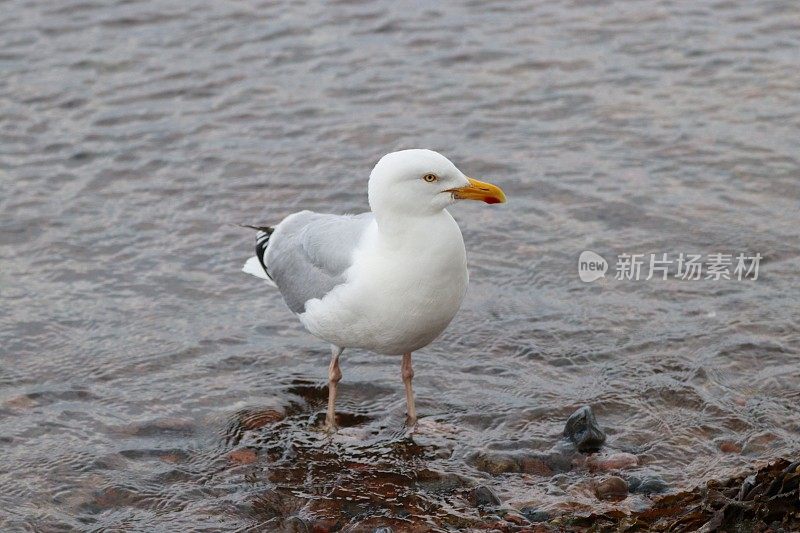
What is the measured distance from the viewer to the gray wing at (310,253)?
7.04 m

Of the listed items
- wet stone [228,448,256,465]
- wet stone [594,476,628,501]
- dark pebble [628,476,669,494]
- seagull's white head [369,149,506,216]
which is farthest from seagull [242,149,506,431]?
dark pebble [628,476,669,494]

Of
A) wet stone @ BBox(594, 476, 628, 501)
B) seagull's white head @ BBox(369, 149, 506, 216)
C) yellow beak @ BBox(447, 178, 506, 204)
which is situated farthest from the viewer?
yellow beak @ BBox(447, 178, 506, 204)

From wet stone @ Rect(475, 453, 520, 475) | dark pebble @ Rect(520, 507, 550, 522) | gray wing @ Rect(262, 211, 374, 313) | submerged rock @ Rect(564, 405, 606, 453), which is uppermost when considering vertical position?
gray wing @ Rect(262, 211, 374, 313)

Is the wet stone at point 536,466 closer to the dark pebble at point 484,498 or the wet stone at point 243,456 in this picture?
the dark pebble at point 484,498

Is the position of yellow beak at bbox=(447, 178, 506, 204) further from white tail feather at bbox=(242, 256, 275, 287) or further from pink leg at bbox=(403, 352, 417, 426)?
white tail feather at bbox=(242, 256, 275, 287)

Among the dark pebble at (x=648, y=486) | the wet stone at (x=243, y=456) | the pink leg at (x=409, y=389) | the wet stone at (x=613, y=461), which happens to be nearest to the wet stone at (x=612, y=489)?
the dark pebble at (x=648, y=486)

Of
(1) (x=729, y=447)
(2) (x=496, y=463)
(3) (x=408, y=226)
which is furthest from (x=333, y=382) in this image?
(1) (x=729, y=447)

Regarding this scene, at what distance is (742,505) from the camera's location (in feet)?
17.9

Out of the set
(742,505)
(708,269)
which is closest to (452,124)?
(708,269)

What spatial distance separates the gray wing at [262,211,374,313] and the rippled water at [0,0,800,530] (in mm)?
821

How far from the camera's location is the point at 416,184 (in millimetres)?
6469

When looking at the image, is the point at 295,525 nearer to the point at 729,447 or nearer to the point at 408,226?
the point at 408,226

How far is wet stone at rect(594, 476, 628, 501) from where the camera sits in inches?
249

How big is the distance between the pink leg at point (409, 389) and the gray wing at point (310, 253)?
2.43 ft
